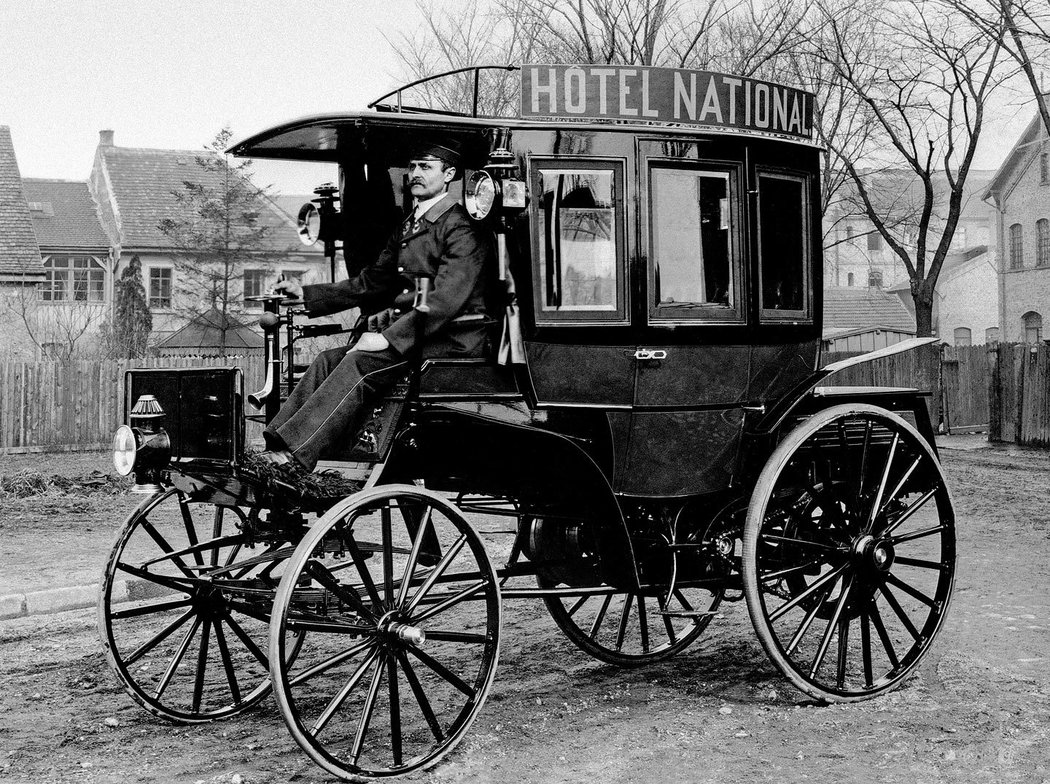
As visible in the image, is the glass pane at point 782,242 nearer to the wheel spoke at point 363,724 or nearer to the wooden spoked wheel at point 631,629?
the wooden spoked wheel at point 631,629

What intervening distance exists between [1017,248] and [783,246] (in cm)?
3887

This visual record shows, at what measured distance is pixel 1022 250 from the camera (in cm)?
4072

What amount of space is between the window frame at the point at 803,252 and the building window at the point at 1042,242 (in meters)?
37.3

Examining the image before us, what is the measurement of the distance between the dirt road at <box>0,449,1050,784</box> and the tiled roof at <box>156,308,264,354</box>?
29150 millimetres

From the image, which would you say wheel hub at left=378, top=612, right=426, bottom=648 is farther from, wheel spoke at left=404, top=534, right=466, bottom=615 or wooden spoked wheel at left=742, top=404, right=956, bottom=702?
wooden spoked wheel at left=742, top=404, right=956, bottom=702

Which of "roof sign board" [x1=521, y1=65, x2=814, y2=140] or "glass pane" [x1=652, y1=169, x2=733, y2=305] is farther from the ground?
"roof sign board" [x1=521, y1=65, x2=814, y2=140]

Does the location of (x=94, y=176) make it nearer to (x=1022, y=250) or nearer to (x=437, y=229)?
(x=1022, y=250)

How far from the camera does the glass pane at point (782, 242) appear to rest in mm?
5793

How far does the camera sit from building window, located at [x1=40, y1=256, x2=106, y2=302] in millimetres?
46406

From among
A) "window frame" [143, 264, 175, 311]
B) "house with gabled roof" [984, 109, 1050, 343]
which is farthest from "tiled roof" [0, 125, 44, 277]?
"house with gabled roof" [984, 109, 1050, 343]

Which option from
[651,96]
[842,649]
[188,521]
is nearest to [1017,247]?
[842,649]

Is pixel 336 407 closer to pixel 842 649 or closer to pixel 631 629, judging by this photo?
pixel 842 649

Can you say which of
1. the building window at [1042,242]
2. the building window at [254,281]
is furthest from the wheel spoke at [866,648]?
the building window at [1042,242]

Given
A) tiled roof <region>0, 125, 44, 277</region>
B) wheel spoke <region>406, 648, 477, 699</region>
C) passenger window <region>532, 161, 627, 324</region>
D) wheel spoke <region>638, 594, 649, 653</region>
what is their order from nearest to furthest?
wheel spoke <region>406, 648, 477, 699</region> → passenger window <region>532, 161, 627, 324</region> → wheel spoke <region>638, 594, 649, 653</region> → tiled roof <region>0, 125, 44, 277</region>
